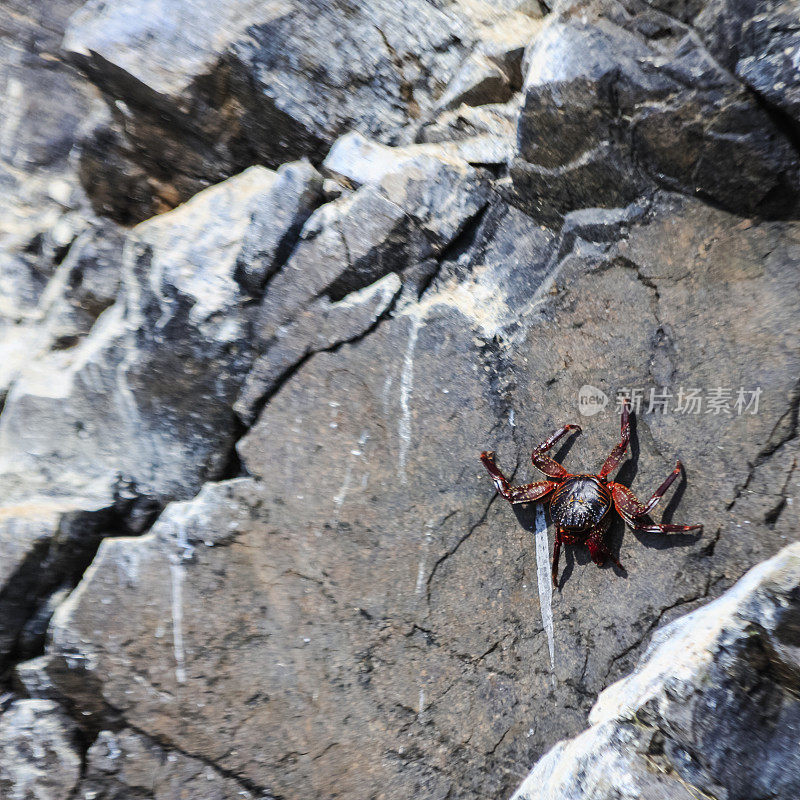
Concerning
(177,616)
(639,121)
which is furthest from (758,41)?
(177,616)

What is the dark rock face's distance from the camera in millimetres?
3342

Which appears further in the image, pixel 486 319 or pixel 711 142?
pixel 486 319

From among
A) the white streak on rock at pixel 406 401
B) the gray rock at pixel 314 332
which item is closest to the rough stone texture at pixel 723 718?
the white streak on rock at pixel 406 401

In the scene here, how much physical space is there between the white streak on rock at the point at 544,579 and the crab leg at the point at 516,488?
0.45ft

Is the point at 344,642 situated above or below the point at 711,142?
below

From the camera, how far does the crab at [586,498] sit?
3293mm

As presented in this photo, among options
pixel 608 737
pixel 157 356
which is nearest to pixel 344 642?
pixel 608 737

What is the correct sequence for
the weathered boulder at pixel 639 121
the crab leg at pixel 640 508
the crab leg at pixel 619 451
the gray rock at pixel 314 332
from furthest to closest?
1. the gray rock at pixel 314 332
2. the crab leg at pixel 619 451
3. the crab leg at pixel 640 508
4. the weathered boulder at pixel 639 121

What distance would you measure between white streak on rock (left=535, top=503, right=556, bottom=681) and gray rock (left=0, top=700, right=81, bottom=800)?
2825mm

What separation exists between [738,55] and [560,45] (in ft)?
2.94

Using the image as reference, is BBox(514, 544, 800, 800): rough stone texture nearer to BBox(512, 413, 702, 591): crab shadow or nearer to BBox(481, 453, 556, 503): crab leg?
BBox(512, 413, 702, 591): crab shadow

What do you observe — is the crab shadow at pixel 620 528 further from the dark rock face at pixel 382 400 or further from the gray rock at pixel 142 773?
the gray rock at pixel 142 773

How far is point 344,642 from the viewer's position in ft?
12.0

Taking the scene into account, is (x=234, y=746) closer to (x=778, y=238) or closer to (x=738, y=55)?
(x=778, y=238)
